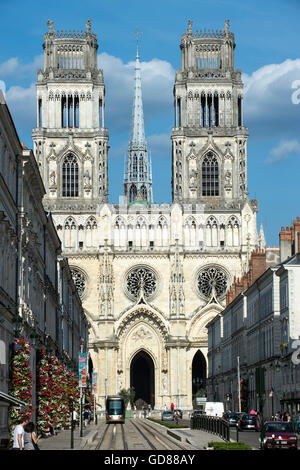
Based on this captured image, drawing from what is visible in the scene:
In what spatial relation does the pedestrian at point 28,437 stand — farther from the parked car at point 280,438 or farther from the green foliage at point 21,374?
the parked car at point 280,438

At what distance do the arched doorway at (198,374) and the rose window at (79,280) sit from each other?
1787cm

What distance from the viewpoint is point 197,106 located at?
12825 cm

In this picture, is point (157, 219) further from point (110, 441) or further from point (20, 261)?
point (20, 261)

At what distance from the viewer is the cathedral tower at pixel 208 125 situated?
12469cm

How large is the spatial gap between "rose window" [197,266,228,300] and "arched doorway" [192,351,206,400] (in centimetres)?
962

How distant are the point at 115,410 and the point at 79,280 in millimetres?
32620

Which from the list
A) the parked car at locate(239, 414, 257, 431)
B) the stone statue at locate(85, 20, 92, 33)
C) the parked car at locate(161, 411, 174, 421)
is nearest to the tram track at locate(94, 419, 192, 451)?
the parked car at locate(239, 414, 257, 431)

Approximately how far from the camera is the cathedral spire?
178750mm

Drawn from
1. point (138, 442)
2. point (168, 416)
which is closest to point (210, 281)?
point (168, 416)

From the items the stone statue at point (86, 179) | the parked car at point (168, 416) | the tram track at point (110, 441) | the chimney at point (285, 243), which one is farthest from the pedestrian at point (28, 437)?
the stone statue at point (86, 179)

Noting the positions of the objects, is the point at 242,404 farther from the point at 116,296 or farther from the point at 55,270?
the point at 116,296

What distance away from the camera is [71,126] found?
421 feet

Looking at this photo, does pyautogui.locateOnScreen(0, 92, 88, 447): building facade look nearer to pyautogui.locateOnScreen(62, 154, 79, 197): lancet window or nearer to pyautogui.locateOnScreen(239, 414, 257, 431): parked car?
pyautogui.locateOnScreen(239, 414, 257, 431): parked car
